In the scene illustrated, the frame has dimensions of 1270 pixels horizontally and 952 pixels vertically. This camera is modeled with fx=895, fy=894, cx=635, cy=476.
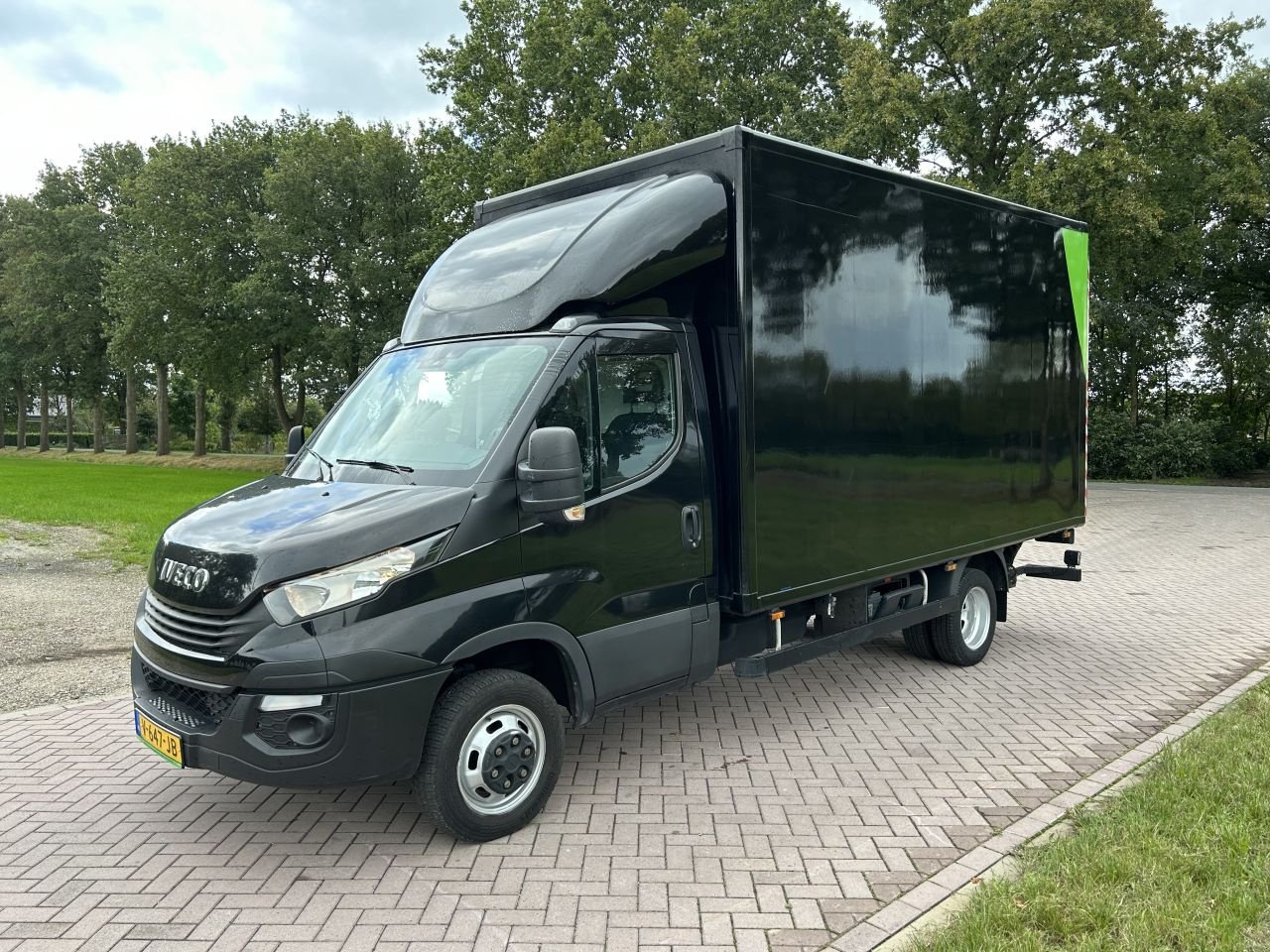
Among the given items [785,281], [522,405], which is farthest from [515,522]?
[785,281]

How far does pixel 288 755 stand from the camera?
364 cm

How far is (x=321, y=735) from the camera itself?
3635mm

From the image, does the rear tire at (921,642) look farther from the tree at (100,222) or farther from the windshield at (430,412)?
the tree at (100,222)

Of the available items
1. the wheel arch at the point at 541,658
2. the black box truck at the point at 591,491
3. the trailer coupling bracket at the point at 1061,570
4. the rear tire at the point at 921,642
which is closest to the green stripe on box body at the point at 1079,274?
the black box truck at the point at 591,491

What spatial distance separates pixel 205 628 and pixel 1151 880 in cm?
400

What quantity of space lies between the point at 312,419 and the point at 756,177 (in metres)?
52.0

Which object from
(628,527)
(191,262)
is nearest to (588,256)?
(628,527)


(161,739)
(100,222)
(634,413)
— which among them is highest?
(100,222)

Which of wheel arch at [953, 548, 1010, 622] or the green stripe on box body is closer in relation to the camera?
wheel arch at [953, 548, 1010, 622]

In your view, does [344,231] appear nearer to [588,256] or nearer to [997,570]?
[997,570]

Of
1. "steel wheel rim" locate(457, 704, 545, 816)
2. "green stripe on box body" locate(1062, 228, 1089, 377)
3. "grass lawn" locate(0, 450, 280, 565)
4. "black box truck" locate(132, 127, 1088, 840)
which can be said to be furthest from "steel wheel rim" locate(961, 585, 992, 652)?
"grass lawn" locate(0, 450, 280, 565)

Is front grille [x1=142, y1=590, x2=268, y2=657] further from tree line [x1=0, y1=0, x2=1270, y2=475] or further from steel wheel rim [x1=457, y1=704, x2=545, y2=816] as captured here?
tree line [x1=0, y1=0, x2=1270, y2=475]

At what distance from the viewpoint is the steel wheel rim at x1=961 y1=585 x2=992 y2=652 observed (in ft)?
23.5

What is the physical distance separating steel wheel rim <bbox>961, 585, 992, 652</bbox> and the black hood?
4.78 metres
